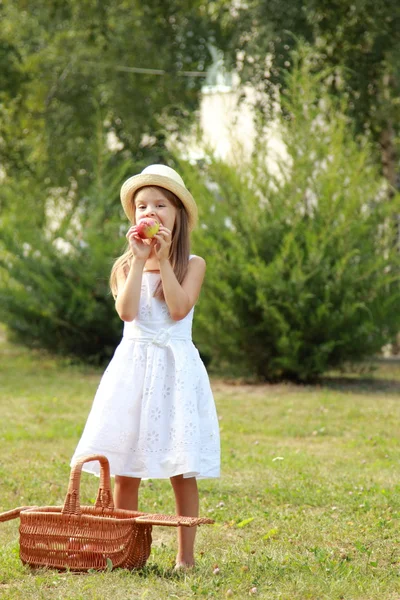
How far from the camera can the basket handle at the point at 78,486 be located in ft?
13.0

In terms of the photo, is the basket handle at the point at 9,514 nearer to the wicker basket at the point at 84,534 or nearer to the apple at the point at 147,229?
the wicker basket at the point at 84,534

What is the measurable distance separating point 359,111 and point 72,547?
10.7m

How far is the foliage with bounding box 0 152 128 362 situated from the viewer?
13.0m

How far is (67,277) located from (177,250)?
30.0 ft

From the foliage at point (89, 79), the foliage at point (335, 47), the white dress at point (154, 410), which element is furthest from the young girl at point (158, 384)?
the foliage at point (89, 79)

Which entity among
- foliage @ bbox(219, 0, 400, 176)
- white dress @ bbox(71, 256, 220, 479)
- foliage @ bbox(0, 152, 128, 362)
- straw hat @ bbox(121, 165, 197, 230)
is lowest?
white dress @ bbox(71, 256, 220, 479)

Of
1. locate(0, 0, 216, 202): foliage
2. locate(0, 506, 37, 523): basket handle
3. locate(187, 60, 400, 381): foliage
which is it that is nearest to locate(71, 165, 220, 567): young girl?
locate(0, 506, 37, 523): basket handle

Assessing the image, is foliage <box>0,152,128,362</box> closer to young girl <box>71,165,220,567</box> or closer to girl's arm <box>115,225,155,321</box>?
young girl <box>71,165,220,567</box>

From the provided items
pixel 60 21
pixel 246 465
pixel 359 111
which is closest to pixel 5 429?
pixel 246 465

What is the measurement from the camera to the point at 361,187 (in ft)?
35.7

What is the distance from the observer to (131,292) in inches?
161

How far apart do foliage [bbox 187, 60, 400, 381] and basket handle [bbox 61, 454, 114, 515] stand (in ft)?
21.6

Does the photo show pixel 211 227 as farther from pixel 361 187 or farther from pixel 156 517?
pixel 156 517

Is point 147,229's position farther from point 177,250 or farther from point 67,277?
point 67,277
